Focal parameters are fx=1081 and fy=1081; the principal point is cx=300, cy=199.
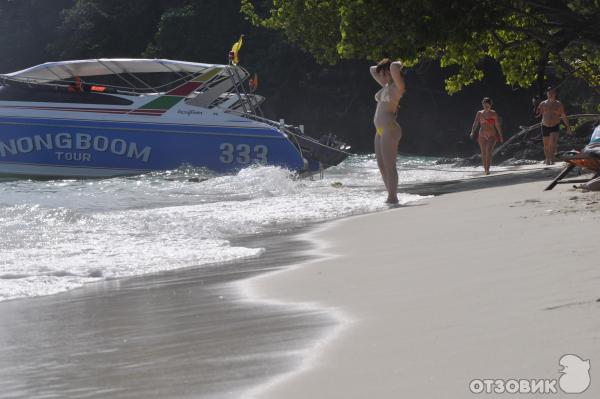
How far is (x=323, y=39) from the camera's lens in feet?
80.4

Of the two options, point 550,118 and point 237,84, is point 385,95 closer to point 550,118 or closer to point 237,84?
point 550,118

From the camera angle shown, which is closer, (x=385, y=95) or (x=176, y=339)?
(x=176, y=339)

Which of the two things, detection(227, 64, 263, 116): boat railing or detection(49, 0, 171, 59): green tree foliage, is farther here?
detection(49, 0, 171, 59): green tree foliage

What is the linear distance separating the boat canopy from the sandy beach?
13.6m

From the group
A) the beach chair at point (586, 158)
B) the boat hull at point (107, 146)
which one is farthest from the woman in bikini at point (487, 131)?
the beach chair at point (586, 158)

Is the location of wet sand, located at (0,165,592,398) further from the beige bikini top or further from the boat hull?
the boat hull

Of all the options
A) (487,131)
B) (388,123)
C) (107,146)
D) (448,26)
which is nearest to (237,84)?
(107,146)

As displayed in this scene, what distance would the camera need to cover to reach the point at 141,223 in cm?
931

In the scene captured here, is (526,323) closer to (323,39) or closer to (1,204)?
(1,204)

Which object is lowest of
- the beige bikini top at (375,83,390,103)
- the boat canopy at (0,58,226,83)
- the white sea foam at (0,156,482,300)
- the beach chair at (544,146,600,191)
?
the white sea foam at (0,156,482,300)

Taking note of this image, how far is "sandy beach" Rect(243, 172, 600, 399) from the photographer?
10.2ft

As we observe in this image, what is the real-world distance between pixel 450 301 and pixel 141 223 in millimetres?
5431

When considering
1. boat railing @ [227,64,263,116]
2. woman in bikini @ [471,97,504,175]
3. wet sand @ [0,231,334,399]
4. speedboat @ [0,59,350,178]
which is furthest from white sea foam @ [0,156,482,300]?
woman in bikini @ [471,97,504,175]

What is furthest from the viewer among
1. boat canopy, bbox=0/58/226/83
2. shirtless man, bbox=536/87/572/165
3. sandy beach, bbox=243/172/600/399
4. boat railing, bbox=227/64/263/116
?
boat canopy, bbox=0/58/226/83
